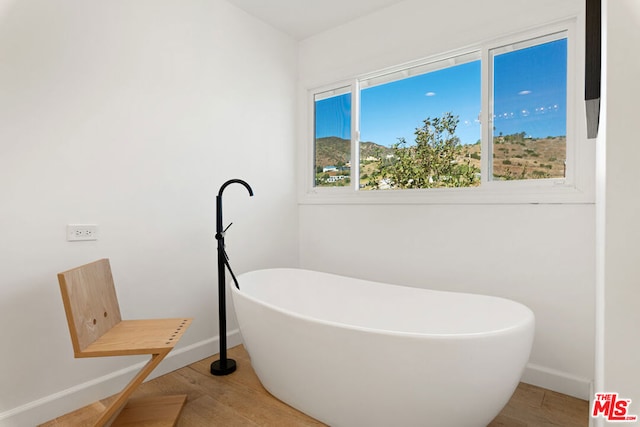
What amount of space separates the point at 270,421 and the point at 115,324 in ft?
3.34

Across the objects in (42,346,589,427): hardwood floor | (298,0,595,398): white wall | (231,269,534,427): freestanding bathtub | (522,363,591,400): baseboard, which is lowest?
(42,346,589,427): hardwood floor

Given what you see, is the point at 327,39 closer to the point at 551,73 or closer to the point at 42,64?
the point at 551,73

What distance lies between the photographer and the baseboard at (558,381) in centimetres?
196

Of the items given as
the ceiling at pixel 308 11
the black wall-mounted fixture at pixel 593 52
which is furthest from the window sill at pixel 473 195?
the ceiling at pixel 308 11

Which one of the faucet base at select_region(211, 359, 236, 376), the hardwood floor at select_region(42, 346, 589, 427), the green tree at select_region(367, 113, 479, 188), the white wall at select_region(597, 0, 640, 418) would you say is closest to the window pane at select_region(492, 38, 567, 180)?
the green tree at select_region(367, 113, 479, 188)

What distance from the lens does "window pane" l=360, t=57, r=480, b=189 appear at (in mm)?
2521

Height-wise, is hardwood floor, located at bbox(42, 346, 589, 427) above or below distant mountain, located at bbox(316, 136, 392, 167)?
below

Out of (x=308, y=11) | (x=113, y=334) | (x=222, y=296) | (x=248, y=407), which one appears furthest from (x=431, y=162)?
(x=113, y=334)

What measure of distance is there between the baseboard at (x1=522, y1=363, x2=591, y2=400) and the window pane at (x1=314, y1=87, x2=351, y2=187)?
201 cm

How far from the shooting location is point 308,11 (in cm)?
285

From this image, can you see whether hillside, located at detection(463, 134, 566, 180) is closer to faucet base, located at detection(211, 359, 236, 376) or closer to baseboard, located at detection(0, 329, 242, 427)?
faucet base, located at detection(211, 359, 236, 376)

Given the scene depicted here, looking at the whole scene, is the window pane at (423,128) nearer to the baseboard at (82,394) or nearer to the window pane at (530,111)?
the window pane at (530,111)

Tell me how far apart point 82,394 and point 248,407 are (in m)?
0.95

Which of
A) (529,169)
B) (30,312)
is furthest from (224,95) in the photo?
(529,169)
